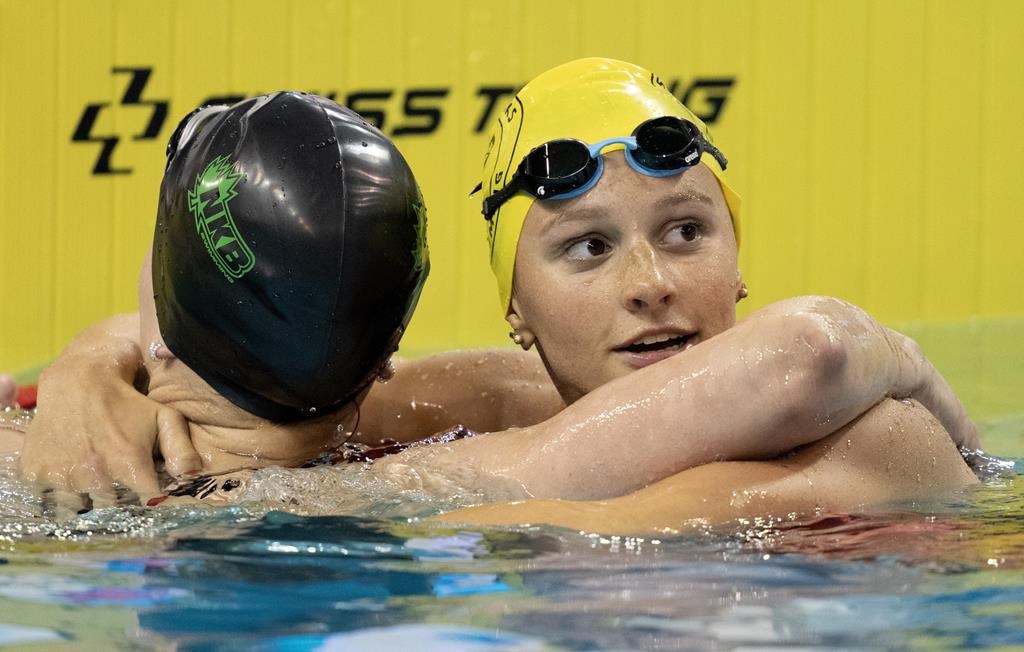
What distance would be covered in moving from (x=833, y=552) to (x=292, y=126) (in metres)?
1.40

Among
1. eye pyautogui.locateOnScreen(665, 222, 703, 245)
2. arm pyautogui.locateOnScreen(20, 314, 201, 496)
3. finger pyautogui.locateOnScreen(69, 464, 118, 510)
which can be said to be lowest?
finger pyautogui.locateOnScreen(69, 464, 118, 510)

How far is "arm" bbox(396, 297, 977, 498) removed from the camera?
2.54 metres

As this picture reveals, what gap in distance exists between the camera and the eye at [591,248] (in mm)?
3084

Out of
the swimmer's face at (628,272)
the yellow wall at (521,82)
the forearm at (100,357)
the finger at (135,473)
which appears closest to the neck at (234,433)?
the finger at (135,473)

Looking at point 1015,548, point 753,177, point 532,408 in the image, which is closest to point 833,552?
point 1015,548

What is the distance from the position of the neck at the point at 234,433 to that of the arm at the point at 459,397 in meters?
0.47

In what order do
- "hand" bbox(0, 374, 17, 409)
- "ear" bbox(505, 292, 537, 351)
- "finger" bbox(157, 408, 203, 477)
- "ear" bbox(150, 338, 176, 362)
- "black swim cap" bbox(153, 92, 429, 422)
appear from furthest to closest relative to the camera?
"hand" bbox(0, 374, 17, 409)
"ear" bbox(505, 292, 537, 351)
"ear" bbox(150, 338, 176, 362)
"finger" bbox(157, 408, 203, 477)
"black swim cap" bbox(153, 92, 429, 422)

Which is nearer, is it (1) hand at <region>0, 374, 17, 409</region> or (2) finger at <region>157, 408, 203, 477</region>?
(2) finger at <region>157, 408, 203, 477</region>

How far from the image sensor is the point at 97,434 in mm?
2926

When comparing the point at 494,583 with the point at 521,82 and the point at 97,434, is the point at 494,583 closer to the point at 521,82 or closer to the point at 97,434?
the point at 97,434

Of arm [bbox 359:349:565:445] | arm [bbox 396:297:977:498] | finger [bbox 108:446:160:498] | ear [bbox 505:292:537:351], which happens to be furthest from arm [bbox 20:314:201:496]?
ear [bbox 505:292:537:351]

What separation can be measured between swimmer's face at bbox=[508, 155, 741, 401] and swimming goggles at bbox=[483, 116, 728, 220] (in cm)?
3

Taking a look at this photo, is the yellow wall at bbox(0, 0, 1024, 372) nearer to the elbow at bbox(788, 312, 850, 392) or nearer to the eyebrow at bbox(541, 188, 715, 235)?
the eyebrow at bbox(541, 188, 715, 235)

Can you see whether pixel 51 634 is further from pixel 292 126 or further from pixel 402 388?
pixel 402 388
